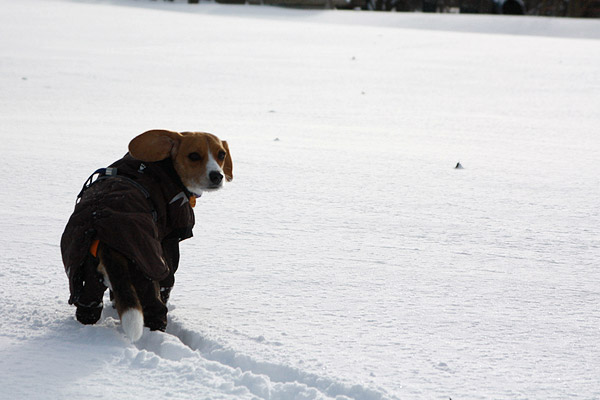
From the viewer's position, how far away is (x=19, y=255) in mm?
3119

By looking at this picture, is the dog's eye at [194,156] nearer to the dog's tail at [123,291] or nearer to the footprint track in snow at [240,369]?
the dog's tail at [123,291]

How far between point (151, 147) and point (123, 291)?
1.66 feet

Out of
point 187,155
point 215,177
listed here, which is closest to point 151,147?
point 187,155

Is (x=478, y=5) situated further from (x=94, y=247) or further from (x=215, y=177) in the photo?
(x=94, y=247)

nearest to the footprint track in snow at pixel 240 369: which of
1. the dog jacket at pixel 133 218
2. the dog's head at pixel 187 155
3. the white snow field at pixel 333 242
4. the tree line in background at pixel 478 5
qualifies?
the white snow field at pixel 333 242

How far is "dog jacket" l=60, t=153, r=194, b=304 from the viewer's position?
2.30 m

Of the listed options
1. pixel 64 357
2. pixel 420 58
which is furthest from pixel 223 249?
pixel 420 58

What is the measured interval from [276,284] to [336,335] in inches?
19.8

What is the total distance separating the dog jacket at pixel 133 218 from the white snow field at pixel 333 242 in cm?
23

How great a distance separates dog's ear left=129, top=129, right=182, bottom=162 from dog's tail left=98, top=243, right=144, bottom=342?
1.22 ft

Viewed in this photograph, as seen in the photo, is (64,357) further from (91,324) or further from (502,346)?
(502,346)

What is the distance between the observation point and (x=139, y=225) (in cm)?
233

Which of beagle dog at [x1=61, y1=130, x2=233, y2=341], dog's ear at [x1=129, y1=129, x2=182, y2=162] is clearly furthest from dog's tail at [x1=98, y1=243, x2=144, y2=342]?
dog's ear at [x1=129, y1=129, x2=182, y2=162]

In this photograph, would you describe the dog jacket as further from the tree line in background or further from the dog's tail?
the tree line in background
